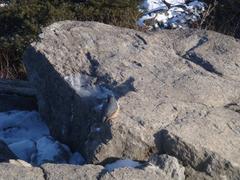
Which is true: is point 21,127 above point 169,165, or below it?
below

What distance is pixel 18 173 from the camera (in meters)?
3.18

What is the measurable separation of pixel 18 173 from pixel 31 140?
1.12 metres

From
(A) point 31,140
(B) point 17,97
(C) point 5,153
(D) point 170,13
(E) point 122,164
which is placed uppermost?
(E) point 122,164

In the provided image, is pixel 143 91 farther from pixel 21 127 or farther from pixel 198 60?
pixel 21 127

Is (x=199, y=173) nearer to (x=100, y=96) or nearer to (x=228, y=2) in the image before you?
(x=100, y=96)

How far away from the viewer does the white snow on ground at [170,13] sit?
7992 mm

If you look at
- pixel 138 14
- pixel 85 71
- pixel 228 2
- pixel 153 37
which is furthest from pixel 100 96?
pixel 228 2

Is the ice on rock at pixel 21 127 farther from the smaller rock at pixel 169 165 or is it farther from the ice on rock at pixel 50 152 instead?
the smaller rock at pixel 169 165

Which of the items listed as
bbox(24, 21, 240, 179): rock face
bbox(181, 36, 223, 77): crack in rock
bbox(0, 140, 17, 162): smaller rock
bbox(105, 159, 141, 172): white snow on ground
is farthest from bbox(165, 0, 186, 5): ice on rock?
bbox(105, 159, 141, 172): white snow on ground

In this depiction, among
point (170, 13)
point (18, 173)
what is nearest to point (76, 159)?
point (18, 173)

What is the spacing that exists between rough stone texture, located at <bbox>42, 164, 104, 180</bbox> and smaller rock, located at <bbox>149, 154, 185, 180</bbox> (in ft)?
1.06

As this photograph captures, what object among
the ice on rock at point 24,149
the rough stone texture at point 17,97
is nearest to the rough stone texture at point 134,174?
the ice on rock at point 24,149

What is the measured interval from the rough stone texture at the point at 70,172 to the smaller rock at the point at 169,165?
0.32 m

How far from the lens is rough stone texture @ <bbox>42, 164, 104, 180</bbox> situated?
10.4 feet
